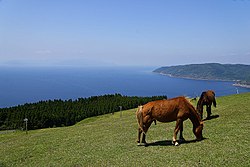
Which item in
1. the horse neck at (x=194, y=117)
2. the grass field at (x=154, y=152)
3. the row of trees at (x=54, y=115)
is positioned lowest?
the row of trees at (x=54, y=115)

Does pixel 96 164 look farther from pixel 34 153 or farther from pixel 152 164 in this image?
pixel 34 153

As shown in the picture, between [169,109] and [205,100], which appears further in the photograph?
[205,100]

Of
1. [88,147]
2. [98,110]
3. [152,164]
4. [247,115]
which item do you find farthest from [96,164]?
[98,110]

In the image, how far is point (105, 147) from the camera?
14.5 m

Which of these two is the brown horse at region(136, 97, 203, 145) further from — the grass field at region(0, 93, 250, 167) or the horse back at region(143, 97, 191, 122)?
the grass field at region(0, 93, 250, 167)

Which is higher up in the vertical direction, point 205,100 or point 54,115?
point 205,100

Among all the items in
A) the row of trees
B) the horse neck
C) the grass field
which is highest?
the horse neck

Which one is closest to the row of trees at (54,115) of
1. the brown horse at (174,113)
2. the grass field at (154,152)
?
the grass field at (154,152)

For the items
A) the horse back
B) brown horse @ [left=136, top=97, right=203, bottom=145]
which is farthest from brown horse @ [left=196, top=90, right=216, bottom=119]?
the horse back

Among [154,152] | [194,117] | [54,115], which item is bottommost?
[54,115]

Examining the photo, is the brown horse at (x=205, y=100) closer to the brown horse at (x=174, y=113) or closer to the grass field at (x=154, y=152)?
the grass field at (x=154, y=152)

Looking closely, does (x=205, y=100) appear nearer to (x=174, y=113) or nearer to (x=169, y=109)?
(x=174, y=113)

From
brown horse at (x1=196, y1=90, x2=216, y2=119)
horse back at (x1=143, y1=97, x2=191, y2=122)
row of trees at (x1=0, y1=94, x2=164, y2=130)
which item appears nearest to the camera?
horse back at (x1=143, y1=97, x2=191, y2=122)

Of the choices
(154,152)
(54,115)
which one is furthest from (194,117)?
(54,115)
